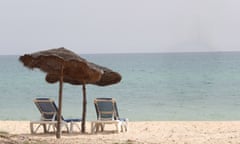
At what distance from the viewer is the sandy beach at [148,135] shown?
8654mm

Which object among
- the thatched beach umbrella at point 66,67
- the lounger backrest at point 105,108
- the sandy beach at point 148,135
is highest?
the thatched beach umbrella at point 66,67

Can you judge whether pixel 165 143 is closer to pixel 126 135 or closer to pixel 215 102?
pixel 126 135

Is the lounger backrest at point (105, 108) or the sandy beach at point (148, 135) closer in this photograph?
the sandy beach at point (148, 135)

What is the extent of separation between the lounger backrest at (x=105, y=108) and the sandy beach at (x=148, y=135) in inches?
13.7

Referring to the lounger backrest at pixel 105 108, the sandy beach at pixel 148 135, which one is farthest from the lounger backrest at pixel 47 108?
the lounger backrest at pixel 105 108

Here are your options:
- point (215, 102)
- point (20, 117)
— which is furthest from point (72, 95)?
point (20, 117)

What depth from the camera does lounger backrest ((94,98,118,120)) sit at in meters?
11.9

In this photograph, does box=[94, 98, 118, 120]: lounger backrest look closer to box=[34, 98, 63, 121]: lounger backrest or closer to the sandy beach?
the sandy beach

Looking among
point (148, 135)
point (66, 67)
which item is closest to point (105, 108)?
point (148, 135)

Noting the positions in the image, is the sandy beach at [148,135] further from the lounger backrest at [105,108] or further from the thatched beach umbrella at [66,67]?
the thatched beach umbrella at [66,67]

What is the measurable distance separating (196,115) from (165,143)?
10780 mm

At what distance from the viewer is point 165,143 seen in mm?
9609

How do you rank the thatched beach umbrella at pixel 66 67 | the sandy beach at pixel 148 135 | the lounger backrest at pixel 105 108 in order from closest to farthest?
the sandy beach at pixel 148 135 < the thatched beach umbrella at pixel 66 67 < the lounger backrest at pixel 105 108

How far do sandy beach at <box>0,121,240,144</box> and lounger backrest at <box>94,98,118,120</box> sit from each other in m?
0.35
